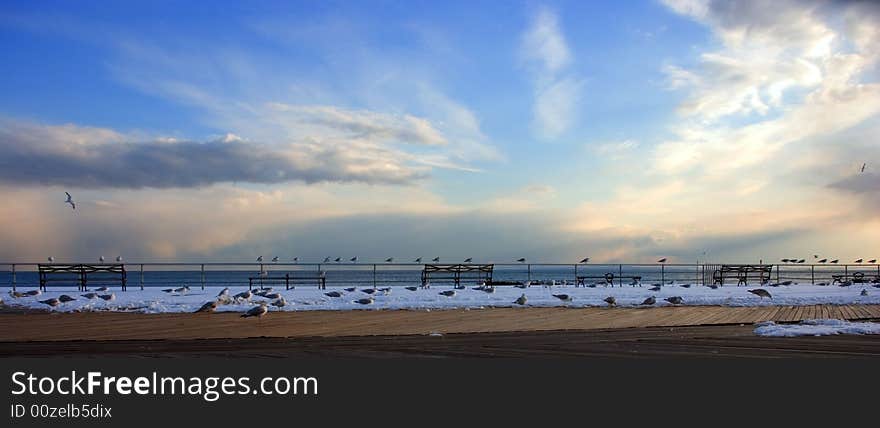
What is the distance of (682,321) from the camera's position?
10.6 metres

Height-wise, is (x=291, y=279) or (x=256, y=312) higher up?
(x=256, y=312)

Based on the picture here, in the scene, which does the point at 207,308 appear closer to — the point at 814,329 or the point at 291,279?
the point at 814,329

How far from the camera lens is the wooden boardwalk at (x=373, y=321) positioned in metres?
9.19

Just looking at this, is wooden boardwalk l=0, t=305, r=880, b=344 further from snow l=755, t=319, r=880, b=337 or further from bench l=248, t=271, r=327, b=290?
bench l=248, t=271, r=327, b=290

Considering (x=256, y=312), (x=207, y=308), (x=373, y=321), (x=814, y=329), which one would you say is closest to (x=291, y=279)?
(x=207, y=308)

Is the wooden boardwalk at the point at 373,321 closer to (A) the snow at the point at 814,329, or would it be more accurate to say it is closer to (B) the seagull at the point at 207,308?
(B) the seagull at the point at 207,308

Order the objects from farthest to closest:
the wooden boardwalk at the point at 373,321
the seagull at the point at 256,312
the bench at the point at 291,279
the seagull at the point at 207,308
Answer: the bench at the point at 291,279
the seagull at the point at 207,308
the seagull at the point at 256,312
the wooden boardwalk at the point at 373,321

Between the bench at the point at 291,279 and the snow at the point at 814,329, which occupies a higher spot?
the snow at the point at 814,329

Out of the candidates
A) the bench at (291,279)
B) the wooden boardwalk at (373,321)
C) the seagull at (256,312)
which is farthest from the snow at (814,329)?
the bench at (291,279)

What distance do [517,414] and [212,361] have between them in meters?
3.20

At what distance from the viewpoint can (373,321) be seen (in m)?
11.0

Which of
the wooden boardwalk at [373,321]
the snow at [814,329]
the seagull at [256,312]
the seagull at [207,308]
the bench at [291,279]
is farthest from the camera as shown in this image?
the bench at [291,279]

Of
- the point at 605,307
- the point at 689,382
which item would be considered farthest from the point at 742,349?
the point at 605,307

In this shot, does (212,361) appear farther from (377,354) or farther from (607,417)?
(607,417)
